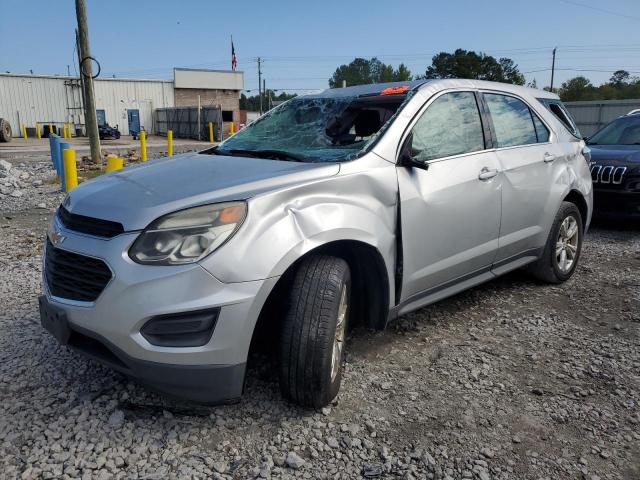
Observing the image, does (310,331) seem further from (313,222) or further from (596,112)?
(596,112)

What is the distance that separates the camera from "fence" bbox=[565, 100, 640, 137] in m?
21.6

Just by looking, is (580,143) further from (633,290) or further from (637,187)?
(637,187)

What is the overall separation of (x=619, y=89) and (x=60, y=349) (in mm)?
85428

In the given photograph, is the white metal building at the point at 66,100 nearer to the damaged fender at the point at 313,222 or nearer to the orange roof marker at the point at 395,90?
the orange roof marker at the point at 395,90

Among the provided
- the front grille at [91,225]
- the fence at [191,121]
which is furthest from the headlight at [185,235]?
the fence at [191,121]

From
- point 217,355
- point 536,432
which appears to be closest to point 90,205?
point 217,355

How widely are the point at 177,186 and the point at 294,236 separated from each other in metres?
0.63

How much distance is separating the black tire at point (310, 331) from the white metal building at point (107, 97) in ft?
130

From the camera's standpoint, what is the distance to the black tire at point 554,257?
4402 millimetres

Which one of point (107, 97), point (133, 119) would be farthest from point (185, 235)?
point (107, 97)

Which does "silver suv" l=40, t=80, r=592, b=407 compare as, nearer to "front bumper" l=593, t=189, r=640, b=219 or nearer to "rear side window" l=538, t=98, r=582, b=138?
"rear side window" l=538, t=98, r=582, b=138

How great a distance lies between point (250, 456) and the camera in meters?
2.39

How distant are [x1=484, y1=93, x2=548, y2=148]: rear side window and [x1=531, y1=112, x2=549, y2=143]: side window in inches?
1.4

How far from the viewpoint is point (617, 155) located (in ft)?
22.2
